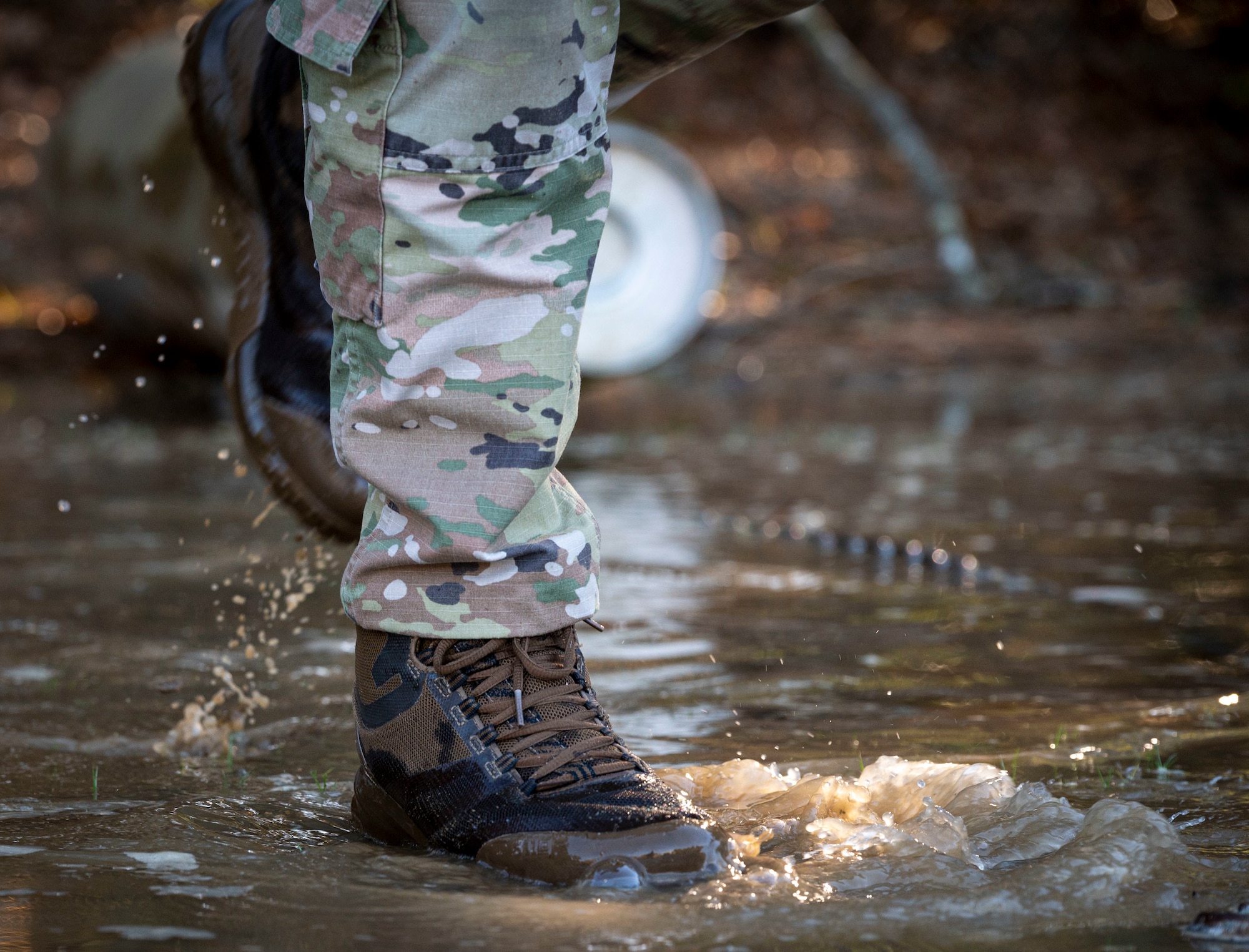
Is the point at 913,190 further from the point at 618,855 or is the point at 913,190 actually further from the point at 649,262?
the point at 618,855

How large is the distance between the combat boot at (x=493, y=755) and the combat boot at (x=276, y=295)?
0.31 metres

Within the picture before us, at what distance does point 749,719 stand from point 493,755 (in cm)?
57

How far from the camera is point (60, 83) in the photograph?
11547 mm

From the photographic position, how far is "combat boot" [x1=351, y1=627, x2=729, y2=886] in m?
1.31

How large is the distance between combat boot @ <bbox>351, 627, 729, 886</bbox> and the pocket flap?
0.53 m

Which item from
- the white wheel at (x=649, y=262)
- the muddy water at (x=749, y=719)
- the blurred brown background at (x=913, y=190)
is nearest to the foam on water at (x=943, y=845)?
the muddy water at (x=749, y=719)

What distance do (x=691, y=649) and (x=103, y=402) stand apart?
181 inches

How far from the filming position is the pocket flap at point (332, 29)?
50.7 inches

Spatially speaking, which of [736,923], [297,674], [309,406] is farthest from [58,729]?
[736,923]

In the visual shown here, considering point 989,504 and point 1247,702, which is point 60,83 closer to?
point 989,504

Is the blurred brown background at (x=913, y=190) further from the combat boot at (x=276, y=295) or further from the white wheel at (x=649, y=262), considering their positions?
the combat boot at (x=276, y=295)

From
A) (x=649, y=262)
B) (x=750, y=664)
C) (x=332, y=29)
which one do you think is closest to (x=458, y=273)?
(x=332, y=29)

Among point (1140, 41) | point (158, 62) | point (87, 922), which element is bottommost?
point (87, 922)

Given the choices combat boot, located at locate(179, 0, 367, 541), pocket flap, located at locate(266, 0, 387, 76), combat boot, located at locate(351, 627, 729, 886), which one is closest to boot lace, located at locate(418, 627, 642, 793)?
combat boot, located at locate(351, 627, 729, 886)
